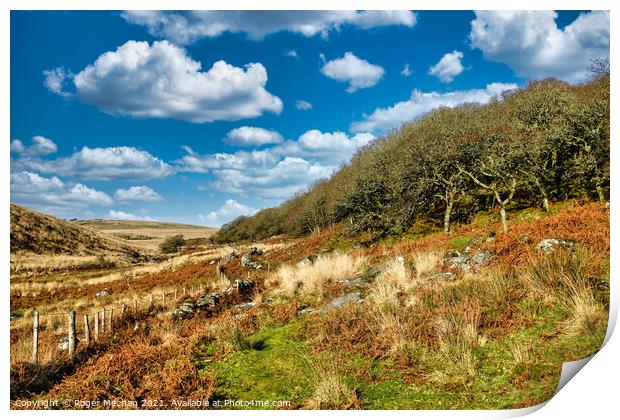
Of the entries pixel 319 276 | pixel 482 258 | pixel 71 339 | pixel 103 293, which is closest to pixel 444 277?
pixel 482 258

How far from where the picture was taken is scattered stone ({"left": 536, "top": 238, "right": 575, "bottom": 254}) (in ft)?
26.7

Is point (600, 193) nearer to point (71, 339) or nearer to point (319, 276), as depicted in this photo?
point (319, 276)

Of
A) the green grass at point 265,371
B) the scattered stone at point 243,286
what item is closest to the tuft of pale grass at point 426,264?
the green grass at point 265,371

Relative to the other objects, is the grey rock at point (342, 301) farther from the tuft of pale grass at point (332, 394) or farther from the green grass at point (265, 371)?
the tuft of pale grass at point (332, 394)

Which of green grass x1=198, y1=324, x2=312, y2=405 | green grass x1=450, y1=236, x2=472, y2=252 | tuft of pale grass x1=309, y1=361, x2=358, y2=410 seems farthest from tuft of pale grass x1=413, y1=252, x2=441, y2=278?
tuft of pale grass x1=309, y1=361, x2=358, y2=410

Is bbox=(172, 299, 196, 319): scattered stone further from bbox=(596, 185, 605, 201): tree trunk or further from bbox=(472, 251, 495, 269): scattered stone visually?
bbox=(596, 185, 605, 201): tree trunk

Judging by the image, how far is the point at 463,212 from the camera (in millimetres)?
25797

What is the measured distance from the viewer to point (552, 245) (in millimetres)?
8469

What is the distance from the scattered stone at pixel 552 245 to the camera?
8.14m

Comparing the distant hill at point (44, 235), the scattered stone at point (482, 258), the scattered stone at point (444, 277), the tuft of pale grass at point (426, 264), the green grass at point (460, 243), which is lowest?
the scattered stone at point (444, 277)

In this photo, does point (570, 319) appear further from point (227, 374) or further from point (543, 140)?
point (543, 140)

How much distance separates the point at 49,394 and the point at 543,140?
15.8 metres

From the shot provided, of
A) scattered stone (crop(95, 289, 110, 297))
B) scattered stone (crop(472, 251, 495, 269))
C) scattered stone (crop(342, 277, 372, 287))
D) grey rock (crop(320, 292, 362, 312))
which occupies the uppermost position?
scattered stone (crop(472, 251, 495, 269))
